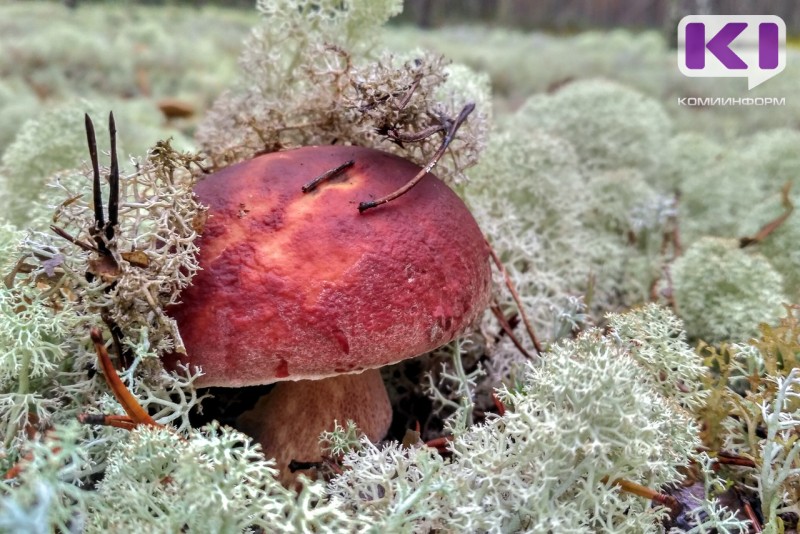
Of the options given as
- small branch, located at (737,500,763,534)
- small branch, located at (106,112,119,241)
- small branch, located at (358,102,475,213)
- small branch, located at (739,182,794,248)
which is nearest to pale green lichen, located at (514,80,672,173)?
small branch, located at (739,182,794,248)

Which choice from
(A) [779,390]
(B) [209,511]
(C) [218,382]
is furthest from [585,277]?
(B) [209,511]

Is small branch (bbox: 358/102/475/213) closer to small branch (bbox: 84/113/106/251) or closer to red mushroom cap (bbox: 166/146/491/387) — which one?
red mushroom cap (bbox: 166/146/491/387)

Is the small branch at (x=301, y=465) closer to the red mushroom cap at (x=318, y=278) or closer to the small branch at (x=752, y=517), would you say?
the red mushroom cap at (x=318, y=278)

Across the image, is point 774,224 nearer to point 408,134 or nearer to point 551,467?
point 408,134

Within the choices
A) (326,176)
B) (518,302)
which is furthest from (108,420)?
(518,302)

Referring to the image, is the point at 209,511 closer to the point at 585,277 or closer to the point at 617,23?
the point at 585,277

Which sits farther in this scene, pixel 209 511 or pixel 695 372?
pixel 695 372

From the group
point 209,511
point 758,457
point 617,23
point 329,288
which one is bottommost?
point 758,457
